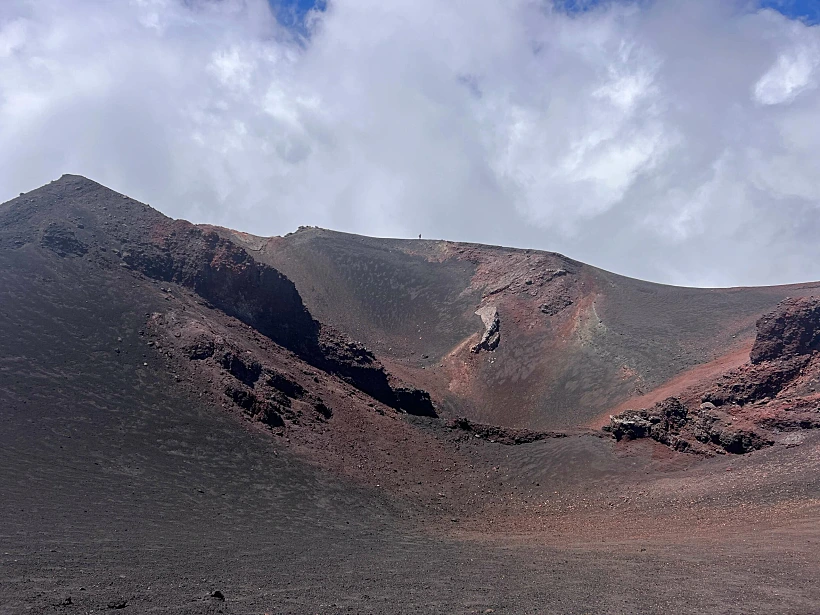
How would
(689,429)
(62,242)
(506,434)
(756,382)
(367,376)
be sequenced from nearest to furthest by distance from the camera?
(689,429) → (756,382) → (506,434) → (62,242) → (367,376)

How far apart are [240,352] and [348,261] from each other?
3670cm

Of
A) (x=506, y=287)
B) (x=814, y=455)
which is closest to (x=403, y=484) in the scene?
(x=814, y=455)


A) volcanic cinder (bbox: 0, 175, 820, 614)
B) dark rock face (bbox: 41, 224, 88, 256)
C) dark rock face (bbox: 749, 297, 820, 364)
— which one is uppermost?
dark rock face (bbox: 41, 224, 88, 256)

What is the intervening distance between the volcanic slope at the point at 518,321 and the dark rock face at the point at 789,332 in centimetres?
474

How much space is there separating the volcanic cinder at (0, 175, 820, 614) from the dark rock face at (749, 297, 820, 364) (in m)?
0.12

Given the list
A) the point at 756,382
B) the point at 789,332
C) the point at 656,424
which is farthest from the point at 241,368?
the point at 789,332

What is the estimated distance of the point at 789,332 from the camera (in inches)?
1444

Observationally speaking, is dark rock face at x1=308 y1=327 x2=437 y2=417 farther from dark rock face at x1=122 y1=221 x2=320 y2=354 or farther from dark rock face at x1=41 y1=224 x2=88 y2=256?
Result: dark rock face at x1=41 y1=224 x2=88 y2=256

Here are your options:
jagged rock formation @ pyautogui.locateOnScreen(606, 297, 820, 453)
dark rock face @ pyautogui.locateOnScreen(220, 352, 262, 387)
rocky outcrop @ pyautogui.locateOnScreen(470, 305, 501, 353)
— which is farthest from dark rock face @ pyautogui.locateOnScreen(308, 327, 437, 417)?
jagged rock formation @ pyautogui.locateOnScreen(606, 297, 820, 453)

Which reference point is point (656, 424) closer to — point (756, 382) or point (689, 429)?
point (689, 429)

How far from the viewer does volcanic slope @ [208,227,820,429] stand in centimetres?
4825

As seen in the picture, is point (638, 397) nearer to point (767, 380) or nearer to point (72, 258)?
point (767, 380)

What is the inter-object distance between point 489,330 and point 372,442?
27422 millimetres

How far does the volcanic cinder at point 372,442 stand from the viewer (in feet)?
52.3
